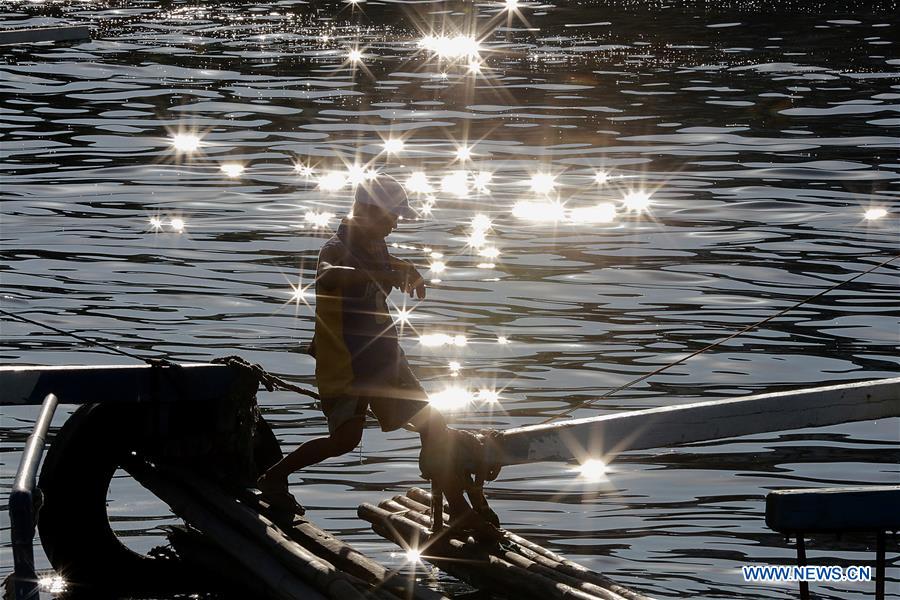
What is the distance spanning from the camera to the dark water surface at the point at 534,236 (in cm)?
1198

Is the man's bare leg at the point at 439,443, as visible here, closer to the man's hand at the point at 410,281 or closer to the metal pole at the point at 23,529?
the man's hand at the point at 410,281

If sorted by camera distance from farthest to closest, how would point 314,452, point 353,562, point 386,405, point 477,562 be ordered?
point 314,452, point 386,405, point 477,562, point 353,562

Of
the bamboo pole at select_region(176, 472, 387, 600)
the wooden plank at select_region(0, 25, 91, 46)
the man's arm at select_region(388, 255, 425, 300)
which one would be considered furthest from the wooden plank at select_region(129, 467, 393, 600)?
the wooden plank at select_region(0, 25, 91, 46)

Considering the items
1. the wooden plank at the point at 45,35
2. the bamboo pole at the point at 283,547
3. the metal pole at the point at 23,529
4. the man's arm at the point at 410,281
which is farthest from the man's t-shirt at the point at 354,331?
the wooden plank at the point at 45,35

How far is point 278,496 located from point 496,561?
5.04 feet

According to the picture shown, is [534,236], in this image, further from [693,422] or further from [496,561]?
[496,561]

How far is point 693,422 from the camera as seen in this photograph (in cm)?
934

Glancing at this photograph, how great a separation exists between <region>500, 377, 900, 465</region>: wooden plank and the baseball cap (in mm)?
1459

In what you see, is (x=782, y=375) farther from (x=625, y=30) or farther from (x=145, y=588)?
(x=625, y=30)

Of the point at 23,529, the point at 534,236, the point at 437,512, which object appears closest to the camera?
the point at 23,529

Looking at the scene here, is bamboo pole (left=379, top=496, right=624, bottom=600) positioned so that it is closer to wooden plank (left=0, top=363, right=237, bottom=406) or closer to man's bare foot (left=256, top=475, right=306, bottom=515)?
man's bare foot (left=256, top=475, right=306, bottom=515)

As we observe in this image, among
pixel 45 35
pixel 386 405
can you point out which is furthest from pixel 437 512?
pixel 45 35

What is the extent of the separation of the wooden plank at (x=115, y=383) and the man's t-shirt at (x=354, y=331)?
105 centimetres

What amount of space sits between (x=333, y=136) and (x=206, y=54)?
1062cm
